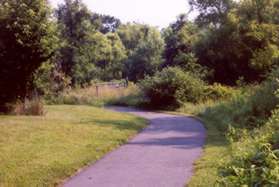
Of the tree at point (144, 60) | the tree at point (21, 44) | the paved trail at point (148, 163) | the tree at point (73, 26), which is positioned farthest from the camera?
the tree at point (144, 60)

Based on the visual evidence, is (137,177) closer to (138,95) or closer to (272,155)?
(272,155)

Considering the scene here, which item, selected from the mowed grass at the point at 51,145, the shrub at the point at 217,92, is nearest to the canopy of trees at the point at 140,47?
the shrub at the point at 217,92

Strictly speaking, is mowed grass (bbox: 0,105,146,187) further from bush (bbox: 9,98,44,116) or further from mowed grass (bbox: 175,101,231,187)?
mowed grass (bbox: 175,101,231,187)

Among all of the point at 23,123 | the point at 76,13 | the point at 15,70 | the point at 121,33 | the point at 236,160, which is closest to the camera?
the point at 236,160

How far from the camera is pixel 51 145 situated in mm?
12680

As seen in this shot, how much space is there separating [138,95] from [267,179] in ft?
91.4

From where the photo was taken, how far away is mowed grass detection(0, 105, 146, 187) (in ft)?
31.4

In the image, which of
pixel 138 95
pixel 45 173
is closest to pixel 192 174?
pixel 45 173

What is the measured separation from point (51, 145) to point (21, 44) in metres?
8.42

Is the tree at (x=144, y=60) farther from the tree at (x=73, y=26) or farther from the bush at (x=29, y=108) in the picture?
the bush at (x=29, y=108)

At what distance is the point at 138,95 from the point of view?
3309cm

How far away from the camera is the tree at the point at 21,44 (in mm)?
20078

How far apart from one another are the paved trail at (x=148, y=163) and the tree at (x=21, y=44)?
252 inches

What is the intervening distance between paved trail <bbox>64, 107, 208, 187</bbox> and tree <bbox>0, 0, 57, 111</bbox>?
639 centimetres
